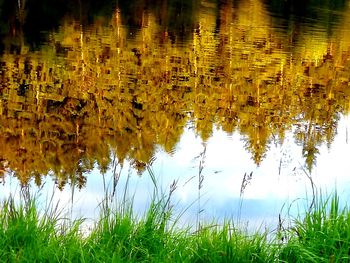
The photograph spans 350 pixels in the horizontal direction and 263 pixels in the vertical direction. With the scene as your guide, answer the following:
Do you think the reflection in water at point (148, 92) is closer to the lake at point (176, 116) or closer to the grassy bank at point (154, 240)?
the lake at point (176, 116)

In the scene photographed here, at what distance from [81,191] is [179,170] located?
274 cm

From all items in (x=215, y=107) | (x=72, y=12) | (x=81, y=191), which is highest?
(x=72, y=12)

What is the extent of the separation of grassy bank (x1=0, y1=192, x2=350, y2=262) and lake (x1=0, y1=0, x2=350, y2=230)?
450mm

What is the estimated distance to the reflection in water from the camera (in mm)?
14094

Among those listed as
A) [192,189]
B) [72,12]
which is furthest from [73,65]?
[72,12]

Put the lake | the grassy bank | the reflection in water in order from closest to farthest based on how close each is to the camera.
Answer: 1. the grassy bank
2. the lake
3. the reflection in water

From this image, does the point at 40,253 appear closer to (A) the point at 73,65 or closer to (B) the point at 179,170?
(B) the point at 179,170

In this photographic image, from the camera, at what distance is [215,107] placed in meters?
19.0

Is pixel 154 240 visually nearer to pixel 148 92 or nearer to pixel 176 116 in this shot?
pixel 176 116

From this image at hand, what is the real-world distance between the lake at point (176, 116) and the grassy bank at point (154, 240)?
1.48 ft

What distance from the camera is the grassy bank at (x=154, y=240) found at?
223 inches

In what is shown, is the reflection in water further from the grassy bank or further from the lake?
the grassy bank

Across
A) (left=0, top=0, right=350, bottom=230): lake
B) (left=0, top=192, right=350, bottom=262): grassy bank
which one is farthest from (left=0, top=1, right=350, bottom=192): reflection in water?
(left=0, top=192, right=350, bottom=262): grassy bank

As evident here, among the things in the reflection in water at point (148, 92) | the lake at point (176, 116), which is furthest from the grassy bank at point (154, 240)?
the reflection in water at point (148, 92)
